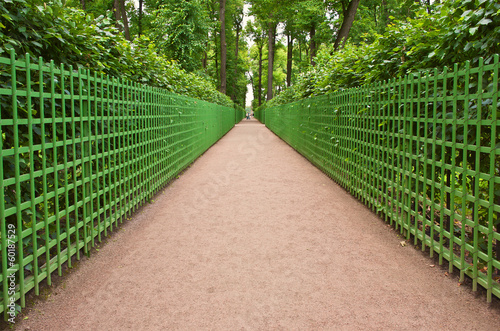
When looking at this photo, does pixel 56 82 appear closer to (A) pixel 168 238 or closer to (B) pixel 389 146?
(A) pixel 168 238

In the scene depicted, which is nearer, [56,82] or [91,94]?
[56,82]

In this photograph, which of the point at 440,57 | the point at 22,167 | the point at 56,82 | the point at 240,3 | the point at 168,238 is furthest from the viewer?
the point at 240,3

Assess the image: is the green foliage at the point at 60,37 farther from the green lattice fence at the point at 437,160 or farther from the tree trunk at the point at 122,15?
the tree trunk at the point at 122,15

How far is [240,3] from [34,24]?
40510 mm

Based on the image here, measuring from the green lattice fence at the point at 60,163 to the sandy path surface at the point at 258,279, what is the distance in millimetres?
339

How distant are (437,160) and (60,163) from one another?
11.9ft

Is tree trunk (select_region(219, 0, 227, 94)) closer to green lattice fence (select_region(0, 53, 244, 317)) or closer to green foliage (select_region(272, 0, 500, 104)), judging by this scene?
green foliage (select_region(272, 0, 500, 104))

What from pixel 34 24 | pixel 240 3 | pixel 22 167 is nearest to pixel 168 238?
pixel 22 167

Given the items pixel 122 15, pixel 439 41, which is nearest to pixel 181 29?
pixel 122 15

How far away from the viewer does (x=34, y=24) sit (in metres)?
3.41

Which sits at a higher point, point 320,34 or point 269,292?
point 320,34

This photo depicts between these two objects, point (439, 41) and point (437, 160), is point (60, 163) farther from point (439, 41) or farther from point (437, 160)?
point (439, 41)

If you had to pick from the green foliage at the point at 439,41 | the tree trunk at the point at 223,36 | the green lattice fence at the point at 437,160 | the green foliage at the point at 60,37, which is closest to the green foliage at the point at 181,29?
the tree trunk at the point at 223,36

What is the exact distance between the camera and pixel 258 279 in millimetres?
3355
